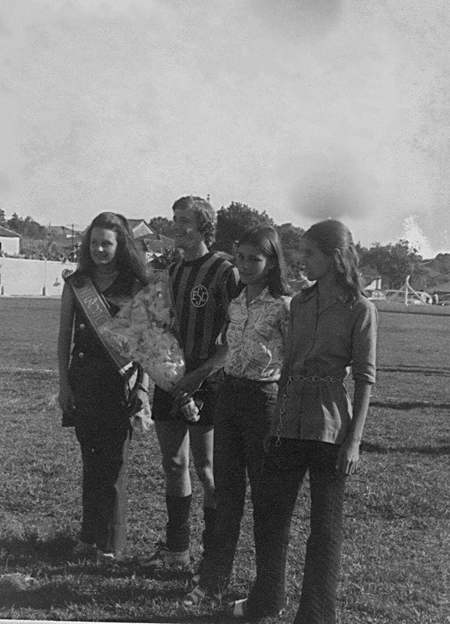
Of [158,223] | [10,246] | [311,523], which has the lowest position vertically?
[311,523]

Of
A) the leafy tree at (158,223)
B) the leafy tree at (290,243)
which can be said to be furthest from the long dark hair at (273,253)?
the leafy tree at (158,223)

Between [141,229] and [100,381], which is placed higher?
[141,229]

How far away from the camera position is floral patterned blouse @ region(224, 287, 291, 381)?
3.04 metres

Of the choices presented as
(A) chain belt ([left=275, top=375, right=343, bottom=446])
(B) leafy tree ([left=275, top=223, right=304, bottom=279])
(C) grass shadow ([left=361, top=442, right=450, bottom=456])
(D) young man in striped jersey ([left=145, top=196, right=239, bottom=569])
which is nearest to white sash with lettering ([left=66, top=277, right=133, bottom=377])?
(D) young man in striped jersey ([left=145, top=196, right=239, bottom=569])

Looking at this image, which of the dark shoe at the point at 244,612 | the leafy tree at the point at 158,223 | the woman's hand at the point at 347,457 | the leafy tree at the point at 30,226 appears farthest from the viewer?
the leafy tree at the point at 30,226

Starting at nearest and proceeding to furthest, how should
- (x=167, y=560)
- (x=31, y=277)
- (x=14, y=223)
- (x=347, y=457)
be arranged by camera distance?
1. (x=347, y=457)
2. (x=167, y=560)
3. (x=14, y=223)
4. (x=31, y=277)

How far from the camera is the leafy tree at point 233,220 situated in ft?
12.2

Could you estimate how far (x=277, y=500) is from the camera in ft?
9.43

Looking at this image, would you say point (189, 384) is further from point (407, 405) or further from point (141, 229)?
point (407, 405)

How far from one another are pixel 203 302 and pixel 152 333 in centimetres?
27

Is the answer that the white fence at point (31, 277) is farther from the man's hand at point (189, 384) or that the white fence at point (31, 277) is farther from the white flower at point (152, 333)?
the man's hand at point (189, 384)

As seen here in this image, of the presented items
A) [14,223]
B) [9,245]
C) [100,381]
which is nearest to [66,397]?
[100,381]

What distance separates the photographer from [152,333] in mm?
3334

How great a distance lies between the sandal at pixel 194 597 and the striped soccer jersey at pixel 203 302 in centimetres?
92
